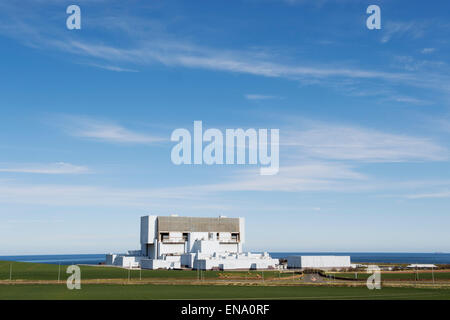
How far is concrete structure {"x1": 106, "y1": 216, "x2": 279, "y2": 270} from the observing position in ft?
378

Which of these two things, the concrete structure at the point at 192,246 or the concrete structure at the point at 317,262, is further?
the concrete structure at the point at 317,262

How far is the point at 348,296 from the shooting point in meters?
51.8

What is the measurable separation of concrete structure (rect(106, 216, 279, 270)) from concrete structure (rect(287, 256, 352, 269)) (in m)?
4.66

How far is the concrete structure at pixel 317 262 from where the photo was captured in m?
119

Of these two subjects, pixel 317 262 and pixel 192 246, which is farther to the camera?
pixel 192 246

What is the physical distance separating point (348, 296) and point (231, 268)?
6152 centimetres

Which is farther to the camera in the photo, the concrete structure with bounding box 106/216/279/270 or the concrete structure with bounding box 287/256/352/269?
the concrete structure with bounding box 287/256/352/269

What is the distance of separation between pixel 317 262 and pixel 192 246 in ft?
104

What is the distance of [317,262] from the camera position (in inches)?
4719

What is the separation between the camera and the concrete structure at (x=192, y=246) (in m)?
115

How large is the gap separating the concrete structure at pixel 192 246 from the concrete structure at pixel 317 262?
15.3 feet

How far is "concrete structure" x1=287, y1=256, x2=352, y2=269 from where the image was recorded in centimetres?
11925
